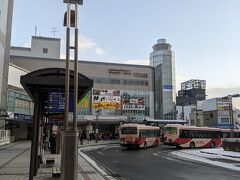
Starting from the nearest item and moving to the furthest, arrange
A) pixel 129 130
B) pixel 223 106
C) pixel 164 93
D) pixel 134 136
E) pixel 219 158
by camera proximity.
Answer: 1. pixel 219 158
2. pixel 134 136
3. pixel 129 130
4. pixel 223 106
5. pixel 164 93

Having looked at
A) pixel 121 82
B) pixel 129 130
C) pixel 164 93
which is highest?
pixel 121 82

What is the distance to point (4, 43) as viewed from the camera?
5084cm

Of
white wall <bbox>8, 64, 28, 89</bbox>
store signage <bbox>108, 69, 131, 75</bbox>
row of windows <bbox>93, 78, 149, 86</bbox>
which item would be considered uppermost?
store signage <bbox>108, 69, 131, 75</bbox>

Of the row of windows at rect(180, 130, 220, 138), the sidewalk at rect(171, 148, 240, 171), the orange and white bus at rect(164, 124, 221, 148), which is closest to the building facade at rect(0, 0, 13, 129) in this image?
the orange and white bus at rect(164, 124, 221, 148)

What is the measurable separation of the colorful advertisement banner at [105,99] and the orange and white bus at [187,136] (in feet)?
122

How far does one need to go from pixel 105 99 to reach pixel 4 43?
1367 inches

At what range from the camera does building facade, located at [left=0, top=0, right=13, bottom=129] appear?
48.4m

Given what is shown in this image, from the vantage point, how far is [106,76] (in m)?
87.1

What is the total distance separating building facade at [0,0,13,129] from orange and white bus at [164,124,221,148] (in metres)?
22.0

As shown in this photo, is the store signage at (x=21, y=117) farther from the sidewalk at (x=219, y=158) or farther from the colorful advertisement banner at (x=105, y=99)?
the sidewalk at (x=219, y=158)

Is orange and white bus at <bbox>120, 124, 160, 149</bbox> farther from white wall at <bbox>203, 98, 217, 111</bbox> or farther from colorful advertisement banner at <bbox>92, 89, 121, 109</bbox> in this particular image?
white wall at <bbox>203, 98, 217, 111</bbox>

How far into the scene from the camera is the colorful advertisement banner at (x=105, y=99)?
8082cm

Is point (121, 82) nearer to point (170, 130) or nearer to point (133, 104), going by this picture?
point (133, 104)

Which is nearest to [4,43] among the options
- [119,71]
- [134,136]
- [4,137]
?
[4,137]
